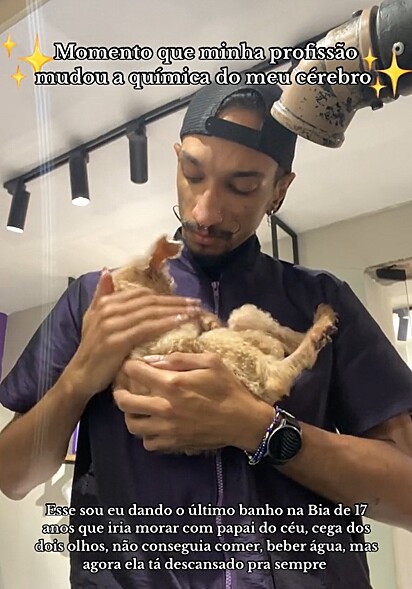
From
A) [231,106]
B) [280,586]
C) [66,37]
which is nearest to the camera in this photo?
[280,586]

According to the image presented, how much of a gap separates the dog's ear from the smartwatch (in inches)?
8.1

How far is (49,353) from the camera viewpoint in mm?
690

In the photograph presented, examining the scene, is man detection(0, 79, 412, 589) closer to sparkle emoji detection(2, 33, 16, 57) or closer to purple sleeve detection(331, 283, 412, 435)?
purple sleeve detection(331, 283, 412, 435)

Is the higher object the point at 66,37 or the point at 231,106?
the point at 66,37

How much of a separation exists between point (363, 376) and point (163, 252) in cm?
26

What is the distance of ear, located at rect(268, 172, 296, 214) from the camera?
73 centimetres

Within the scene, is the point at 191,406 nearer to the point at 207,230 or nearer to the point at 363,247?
the point at 207,230

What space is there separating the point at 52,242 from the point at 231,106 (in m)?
0.30

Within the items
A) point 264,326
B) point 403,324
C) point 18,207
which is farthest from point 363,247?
point 18,207

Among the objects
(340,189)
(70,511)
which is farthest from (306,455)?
A: (340,189)

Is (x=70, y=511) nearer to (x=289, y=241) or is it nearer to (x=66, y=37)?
(x=289, y=241)

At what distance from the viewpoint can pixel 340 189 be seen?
0.82m

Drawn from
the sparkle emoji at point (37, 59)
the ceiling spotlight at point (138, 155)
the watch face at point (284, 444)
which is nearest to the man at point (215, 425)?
the watch face at point (284, 444)

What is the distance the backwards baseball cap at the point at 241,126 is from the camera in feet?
2.27
